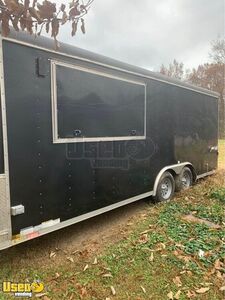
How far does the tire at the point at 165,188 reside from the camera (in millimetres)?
5672

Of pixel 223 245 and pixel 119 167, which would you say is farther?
Result: pixel 119 167

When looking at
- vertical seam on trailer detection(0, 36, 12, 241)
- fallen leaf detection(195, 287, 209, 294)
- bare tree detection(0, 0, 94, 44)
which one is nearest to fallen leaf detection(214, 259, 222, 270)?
fallen leaf detection(195, 287, 209, 294)

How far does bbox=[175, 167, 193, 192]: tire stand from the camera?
6434mm

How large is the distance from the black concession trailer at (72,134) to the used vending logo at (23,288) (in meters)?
0.44

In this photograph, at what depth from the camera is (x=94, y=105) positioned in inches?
157

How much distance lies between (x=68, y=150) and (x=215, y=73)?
117 feet

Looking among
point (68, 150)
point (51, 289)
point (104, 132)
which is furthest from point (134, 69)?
point (51, 289)

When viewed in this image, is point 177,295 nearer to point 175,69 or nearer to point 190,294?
point 190,294

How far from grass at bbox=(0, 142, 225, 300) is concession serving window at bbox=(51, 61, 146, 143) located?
5.08 feet

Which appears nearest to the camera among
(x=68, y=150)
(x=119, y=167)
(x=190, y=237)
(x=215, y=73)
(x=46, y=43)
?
(x=46, y=43)

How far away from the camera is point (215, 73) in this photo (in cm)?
3512

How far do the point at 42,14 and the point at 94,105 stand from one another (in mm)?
2477

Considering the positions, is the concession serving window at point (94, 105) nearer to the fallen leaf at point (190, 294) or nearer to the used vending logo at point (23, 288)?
the used vending logo at point (23, 288)

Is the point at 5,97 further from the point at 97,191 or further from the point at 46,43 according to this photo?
the point at 97,191
